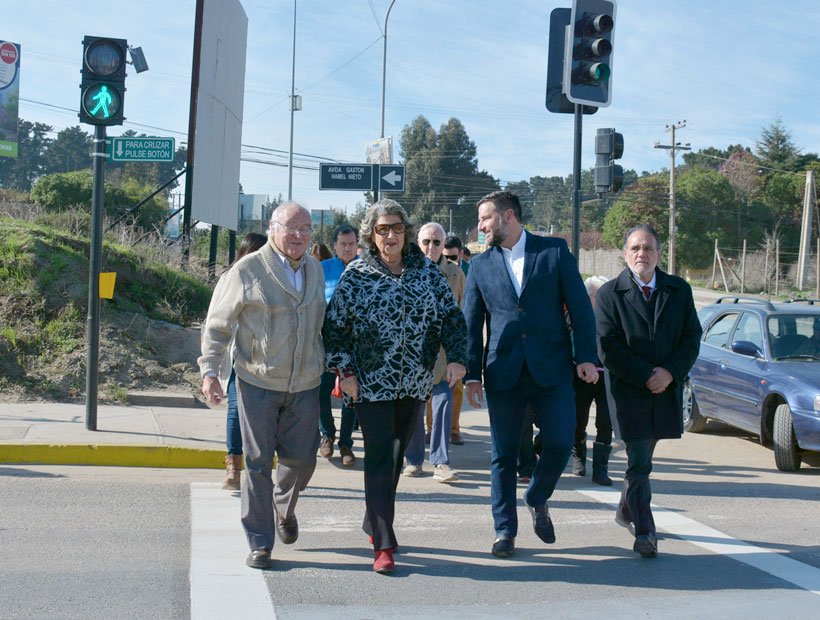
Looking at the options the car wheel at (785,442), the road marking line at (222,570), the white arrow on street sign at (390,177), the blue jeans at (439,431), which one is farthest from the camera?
the white arrow on street sign at (390,177)

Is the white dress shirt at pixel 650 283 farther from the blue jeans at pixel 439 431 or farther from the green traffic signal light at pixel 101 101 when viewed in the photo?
the green traffic signal light at pixel 101 101

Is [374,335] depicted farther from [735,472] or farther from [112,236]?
Answer: [112,236]

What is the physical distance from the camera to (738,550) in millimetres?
5320

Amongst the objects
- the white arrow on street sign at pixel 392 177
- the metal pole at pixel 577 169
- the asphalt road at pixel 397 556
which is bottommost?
the asphalt road at pixel 397 556

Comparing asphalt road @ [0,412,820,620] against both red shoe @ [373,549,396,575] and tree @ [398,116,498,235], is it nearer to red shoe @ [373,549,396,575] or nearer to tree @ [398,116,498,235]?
red shoe @ [373,549,396,575]

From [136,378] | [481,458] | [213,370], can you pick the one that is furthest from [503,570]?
[136,378]

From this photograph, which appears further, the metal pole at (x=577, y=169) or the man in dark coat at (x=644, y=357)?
the metal pole at (x=577, y=169)

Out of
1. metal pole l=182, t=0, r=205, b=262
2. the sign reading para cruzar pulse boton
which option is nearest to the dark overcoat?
the sign reading para cruzar pulse boton

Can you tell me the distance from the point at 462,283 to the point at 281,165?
35340mm

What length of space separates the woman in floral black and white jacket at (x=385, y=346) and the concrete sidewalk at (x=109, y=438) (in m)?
3.04

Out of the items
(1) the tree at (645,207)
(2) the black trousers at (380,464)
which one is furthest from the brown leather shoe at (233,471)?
(1) the tree at (645,207)

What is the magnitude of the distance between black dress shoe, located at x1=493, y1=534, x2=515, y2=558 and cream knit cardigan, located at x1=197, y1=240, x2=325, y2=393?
1.46 m

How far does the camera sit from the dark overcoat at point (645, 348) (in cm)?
507

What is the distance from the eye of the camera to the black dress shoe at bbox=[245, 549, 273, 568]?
15.1ft
